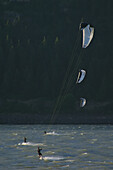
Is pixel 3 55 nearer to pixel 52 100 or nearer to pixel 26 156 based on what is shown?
pixel 52 100

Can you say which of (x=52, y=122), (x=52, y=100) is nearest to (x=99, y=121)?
(x=52, y=122)

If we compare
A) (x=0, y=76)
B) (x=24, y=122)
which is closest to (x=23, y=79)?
(x=0, y=76)

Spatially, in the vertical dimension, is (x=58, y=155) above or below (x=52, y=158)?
above

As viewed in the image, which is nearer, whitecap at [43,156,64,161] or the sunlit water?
the sunlit water

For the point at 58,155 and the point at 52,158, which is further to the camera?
the point at 58,155

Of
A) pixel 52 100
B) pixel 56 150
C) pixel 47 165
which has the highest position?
pixel 52 100

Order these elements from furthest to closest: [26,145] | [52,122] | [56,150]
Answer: [52,122] → [26,145] → [56,150]

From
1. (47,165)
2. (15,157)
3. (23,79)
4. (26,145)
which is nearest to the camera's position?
(47,165)

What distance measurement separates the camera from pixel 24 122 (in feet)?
470

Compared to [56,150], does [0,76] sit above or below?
above

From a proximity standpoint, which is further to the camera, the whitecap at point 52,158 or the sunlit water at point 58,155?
the whitecap at point 52,158

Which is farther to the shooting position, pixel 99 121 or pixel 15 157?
pixel 99 121

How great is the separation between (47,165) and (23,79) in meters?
145

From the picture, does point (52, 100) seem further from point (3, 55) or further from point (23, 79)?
point (3, 55)
